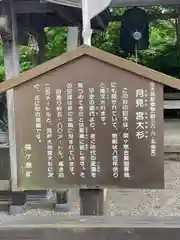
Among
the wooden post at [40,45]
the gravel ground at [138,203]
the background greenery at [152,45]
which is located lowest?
the gravel ground at [138,203]

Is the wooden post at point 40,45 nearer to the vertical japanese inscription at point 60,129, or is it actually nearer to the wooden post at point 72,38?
the wooden post at point 72,38

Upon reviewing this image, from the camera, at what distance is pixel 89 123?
95.6 inches

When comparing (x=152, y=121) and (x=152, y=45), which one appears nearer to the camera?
(x=152, y=121)

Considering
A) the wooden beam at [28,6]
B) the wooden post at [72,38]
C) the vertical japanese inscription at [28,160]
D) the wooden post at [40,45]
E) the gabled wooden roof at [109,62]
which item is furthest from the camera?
the wooden post at [72,38]

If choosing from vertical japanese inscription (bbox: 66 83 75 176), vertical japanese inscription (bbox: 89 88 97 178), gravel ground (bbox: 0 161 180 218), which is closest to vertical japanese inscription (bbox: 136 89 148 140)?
vertical japanese inscription (bbox: 89 88 97 178)

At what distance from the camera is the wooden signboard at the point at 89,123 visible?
240 centimetres

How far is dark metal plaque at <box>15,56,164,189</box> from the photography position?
7.90ft

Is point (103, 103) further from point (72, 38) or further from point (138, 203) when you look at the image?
point (72, 38)

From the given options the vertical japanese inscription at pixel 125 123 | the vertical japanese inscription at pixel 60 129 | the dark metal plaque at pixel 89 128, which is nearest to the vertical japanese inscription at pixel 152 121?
→ the dark metal plaque at pixel 89 128

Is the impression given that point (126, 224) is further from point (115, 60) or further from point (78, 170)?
point (115, 60)

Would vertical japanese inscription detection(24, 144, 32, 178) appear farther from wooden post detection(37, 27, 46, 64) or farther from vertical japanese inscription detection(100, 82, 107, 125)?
wooden post detection(37, 27, 46, 64)

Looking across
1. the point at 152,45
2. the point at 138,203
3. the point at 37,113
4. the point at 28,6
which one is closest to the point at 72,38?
the point at 28,6

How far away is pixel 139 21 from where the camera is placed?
7.78m

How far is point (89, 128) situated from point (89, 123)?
0.03m
